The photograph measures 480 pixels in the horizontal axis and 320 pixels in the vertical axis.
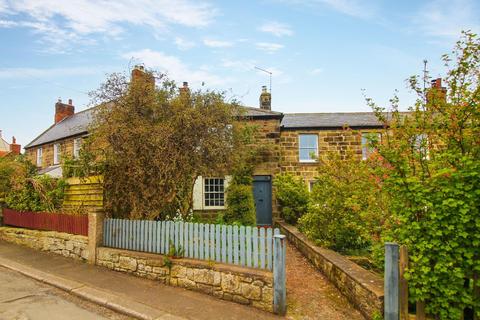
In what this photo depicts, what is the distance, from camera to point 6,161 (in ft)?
42.2

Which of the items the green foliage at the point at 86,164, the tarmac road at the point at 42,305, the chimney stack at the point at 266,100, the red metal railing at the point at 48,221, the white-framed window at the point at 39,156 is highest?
the chimney stack at the point at 266,100

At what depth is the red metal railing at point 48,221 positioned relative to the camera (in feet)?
27.6

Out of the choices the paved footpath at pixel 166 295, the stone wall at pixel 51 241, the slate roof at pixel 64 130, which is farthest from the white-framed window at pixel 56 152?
the paved footpath at pixel 166 295

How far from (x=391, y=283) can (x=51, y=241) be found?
965cm

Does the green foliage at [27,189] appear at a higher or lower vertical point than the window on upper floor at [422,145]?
lower

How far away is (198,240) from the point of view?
613 centimetres

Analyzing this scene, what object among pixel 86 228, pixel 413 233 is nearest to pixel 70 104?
pixel 86 228

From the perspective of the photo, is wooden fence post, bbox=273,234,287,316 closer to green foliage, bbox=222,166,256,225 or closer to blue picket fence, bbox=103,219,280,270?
blue picket fence, bbox=103,219,280,270

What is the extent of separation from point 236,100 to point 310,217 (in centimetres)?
436

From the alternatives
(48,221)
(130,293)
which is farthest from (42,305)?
(48,221)

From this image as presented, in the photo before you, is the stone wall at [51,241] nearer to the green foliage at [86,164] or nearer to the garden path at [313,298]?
the green foliage at [86,164]

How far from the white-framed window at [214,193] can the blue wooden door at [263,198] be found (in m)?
1.70

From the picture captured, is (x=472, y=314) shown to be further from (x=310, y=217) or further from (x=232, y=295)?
(x=310, y=217)

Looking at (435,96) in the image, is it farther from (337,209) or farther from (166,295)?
(166,295)
